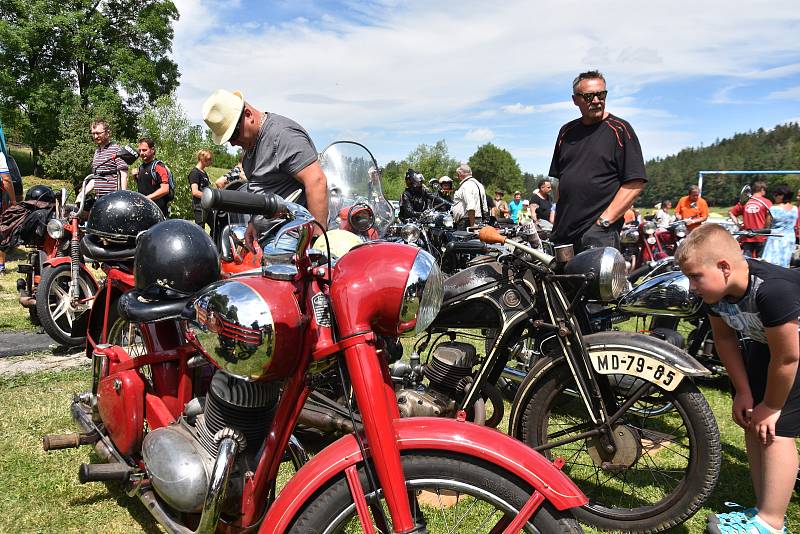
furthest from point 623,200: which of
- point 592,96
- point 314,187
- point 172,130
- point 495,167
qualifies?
point 495,167

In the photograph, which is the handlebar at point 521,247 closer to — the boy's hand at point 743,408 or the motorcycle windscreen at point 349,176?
the boy's hand at point 743,408

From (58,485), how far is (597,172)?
11.6 feet

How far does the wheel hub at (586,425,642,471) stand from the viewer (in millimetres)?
2453

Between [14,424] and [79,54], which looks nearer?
[14,424]

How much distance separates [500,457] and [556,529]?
221 millimetres

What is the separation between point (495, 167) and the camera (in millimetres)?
83625

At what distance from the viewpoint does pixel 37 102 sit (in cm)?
2977

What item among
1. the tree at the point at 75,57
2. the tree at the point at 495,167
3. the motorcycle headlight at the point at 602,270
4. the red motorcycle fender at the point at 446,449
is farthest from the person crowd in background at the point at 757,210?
the tree at the point at 495,167

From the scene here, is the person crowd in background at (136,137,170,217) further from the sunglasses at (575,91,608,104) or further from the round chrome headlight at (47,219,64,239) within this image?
the sunglasses at (575,91,608,104)

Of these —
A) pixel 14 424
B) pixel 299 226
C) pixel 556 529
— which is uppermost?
pixel 299 226

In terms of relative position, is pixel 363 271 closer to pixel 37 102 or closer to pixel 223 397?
pixel 223 397

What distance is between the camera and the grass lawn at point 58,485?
2494 mm

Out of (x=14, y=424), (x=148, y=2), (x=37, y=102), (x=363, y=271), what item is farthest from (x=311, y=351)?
(x=148, y=2)

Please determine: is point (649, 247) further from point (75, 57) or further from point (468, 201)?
point (75, 57)
